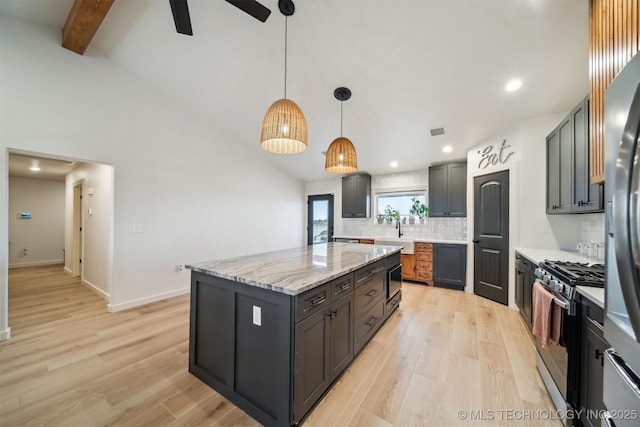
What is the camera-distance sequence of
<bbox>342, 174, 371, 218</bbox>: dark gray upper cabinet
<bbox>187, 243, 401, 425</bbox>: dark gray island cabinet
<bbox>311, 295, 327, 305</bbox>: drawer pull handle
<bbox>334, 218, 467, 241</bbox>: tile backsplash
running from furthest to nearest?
<bbox>342, 174, 371, 218</bbox>: dark gray upper cabinet → <bbox>334, 218, 467, 241</bbox>: tile backsplash → <bbox>311, 295, 327, 305</bbox>: drawer pull handle → <bbox>187, 243, 401, 425</bbox>: dark gray island cabinet

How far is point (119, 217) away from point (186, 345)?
2114mm

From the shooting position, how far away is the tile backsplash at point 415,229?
466cm

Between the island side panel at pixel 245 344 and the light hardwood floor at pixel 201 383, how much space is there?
5.2 inches

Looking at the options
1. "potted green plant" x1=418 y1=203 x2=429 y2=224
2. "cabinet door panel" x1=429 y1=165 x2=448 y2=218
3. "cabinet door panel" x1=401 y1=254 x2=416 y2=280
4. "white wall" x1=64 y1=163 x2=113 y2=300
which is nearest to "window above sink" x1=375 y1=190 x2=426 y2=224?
"potted green plant" x1=418 y1=203 x2=429 y2=224

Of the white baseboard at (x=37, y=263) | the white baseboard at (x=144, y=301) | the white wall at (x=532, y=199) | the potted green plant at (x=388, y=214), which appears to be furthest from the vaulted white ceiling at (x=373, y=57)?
the white baseboard at (x=37, y=263)

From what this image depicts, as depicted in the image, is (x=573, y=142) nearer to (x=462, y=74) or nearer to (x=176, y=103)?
(x=462, y=74)

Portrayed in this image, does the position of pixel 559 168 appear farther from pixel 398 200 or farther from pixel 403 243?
pixel 398 200

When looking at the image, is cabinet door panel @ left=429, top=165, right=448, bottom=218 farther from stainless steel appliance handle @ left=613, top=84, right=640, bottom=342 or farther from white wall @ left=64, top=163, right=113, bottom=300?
white wall @ left=64, top=163, right=113, bottom=300

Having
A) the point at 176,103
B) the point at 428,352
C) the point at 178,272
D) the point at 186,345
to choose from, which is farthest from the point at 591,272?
the point at 176,103

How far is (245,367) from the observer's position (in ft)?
5.08

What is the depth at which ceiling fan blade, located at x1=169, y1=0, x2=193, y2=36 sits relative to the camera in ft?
5.21

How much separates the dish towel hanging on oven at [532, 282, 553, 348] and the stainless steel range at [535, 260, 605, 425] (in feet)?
0.14

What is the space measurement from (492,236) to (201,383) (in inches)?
165

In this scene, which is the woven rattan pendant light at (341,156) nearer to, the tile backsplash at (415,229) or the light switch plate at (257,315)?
the light switch plate at (257,315)
